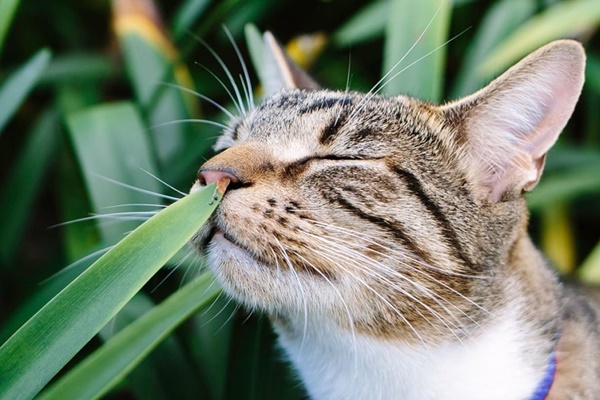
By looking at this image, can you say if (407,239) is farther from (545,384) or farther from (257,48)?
(257,48)

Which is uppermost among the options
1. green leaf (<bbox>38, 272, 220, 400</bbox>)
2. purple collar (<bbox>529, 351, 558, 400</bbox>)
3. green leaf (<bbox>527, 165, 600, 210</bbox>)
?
green leaf (<bbox>38, 272, 220, 400</bbox>)

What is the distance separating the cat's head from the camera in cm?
124

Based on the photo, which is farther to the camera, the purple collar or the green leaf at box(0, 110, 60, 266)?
the green leaf at box(0, 110, 60, 266)

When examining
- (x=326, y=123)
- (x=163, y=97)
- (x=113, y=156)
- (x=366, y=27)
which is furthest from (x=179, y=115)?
(x=326, y=123)

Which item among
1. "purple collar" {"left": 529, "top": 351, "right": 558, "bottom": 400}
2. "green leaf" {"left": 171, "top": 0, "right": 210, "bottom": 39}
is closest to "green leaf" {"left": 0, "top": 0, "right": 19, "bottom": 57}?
"green leaf" {"left": 171, "top": 0, "right": 210, "bottom": 39}

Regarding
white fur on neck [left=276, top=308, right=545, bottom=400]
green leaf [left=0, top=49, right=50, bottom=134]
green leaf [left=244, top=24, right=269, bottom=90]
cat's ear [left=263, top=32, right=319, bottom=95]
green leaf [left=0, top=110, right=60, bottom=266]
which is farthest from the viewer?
green leaf [left=0, top=110, right=60, bottom=266]

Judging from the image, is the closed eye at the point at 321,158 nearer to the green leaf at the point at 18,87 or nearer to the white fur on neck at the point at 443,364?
the white fur on neck at the point at 443,364

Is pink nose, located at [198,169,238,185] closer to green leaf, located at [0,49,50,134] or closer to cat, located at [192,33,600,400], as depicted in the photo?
cat, located at [192,33,600,400]

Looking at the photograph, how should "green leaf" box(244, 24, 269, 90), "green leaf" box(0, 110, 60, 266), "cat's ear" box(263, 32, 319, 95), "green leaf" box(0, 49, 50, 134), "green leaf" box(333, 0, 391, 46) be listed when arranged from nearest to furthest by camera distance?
"cat's ear" box(263, 32, 319, 95) < "green leaf" box(0, 49, 50, 134) < "green leaf" box(244, 24, 269, 90) < "green leaf" box(0, 110, 60, 266) < "green leaf" box(333, 0, 391, 46)

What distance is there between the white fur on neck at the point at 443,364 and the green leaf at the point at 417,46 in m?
0.81

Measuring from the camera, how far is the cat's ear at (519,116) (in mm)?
1266

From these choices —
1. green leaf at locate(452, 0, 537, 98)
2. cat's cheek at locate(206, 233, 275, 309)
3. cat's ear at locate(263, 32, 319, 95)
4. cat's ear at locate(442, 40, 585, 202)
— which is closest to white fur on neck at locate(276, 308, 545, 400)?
cat's cheek at locate(206, 233, 275, 309)

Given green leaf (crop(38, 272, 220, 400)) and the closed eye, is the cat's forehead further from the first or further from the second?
green leaf (crop(38, 272, 220, 400))

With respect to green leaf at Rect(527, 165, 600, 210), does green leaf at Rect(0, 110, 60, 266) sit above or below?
above
